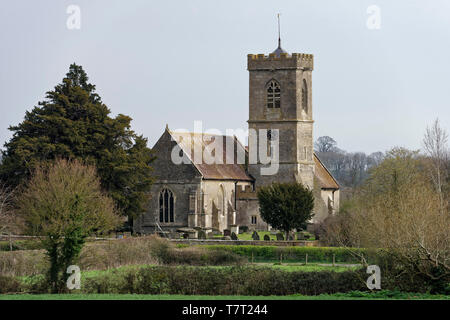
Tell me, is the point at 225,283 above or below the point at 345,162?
below

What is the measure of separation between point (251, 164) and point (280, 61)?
8.13m

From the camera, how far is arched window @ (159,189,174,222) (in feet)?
190

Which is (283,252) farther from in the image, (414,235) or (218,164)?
(218,164)

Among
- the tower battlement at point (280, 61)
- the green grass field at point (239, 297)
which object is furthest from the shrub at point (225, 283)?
the tower battlement at point (280, 61)

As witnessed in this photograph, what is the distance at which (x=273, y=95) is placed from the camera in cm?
6172

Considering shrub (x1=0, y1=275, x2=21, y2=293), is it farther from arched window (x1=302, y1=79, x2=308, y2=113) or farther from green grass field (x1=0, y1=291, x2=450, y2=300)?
arched window (x1=302, y1=79, x2=308, y2=113)

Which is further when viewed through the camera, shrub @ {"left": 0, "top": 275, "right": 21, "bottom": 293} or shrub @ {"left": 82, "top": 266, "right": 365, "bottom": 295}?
shrub @ {"left": 82, "top": 266, "right": 365, "bottom": 295}

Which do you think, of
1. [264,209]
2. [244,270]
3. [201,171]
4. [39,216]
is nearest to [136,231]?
[201,171]

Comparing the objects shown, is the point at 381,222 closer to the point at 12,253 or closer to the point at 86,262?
the point at 86,262

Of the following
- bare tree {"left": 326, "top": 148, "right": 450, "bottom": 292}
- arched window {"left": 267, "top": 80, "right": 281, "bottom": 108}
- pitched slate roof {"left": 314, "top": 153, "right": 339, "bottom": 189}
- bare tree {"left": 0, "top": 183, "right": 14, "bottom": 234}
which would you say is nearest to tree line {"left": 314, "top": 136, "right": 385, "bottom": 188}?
pitched slate roof {"left": 314, "top": 153, "right": 339, "bottom": 189}

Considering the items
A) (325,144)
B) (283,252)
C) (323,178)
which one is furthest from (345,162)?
(283,252)

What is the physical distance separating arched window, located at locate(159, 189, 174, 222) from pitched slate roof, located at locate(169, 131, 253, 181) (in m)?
2.87

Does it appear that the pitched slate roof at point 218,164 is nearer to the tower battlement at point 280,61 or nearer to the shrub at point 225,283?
the tower battlement at point 280,61
